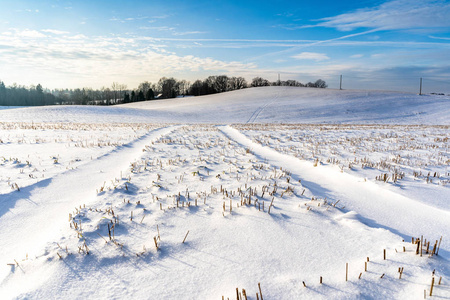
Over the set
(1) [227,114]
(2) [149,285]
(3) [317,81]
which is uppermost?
(3) [317,81]

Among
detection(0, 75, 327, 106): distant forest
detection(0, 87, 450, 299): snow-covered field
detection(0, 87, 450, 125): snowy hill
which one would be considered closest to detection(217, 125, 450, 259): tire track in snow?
detection(0, 87, 450, 299): snow-covered field

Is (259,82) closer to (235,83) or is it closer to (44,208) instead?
(235,83)

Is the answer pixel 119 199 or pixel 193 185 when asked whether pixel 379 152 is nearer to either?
pixel 193 185

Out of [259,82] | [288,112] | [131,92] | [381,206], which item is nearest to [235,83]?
[259,82]

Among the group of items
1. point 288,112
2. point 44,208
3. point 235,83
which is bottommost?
point 44,208

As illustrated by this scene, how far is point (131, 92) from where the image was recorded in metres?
117

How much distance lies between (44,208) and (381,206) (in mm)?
6356

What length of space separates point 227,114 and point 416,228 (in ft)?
155

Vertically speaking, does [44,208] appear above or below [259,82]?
below

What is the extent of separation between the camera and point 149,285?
95.4 inches

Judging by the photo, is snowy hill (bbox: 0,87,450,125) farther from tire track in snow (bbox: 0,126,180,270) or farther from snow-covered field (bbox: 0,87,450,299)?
snow-covered field (bbox: 0,87,450,299)

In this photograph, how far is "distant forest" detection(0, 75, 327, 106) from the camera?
328 ft

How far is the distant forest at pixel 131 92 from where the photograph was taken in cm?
9988

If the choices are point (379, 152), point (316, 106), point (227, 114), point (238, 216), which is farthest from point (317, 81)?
point (238, 216)
